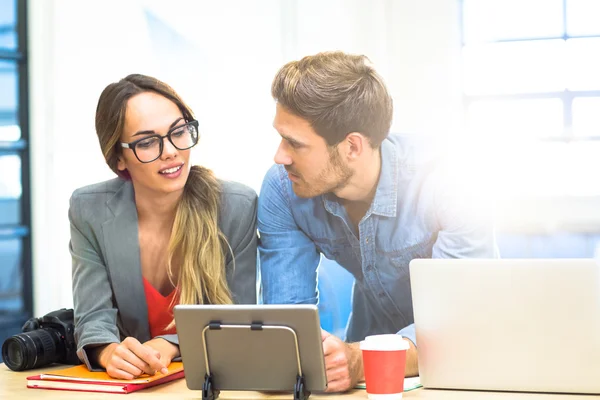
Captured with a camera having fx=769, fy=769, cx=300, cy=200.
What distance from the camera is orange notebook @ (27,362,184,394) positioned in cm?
159

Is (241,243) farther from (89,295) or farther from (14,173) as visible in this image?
(14,173)

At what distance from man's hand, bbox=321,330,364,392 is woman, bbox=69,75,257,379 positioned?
21.6 inches

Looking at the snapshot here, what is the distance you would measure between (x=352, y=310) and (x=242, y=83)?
1764 mm

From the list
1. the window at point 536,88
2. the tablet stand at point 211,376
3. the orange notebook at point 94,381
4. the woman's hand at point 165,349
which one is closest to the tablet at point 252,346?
the tablet stand at point 211,376

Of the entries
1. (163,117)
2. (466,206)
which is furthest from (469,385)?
(163,117)

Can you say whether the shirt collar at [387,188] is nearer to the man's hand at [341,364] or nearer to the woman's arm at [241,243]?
the woman's arm at [241,243]

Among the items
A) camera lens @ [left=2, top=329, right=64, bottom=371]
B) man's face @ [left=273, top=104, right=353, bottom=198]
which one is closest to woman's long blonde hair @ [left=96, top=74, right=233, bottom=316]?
man's face @ [left=273, top=104, right=353, bottom=198]

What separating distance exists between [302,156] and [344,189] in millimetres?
161

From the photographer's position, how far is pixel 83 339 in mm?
1854

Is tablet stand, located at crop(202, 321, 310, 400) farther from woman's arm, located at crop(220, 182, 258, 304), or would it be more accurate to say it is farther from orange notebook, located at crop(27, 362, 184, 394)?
woman's arm, located at crop(220, 182, 258, 304)

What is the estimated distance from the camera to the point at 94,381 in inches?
64.6

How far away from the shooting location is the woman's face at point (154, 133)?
2.03 m

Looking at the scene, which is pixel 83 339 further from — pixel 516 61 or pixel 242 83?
pixel 516 61

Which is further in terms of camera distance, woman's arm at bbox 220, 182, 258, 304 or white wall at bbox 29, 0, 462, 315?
white wall at bbox 29, 0, 462, 315
